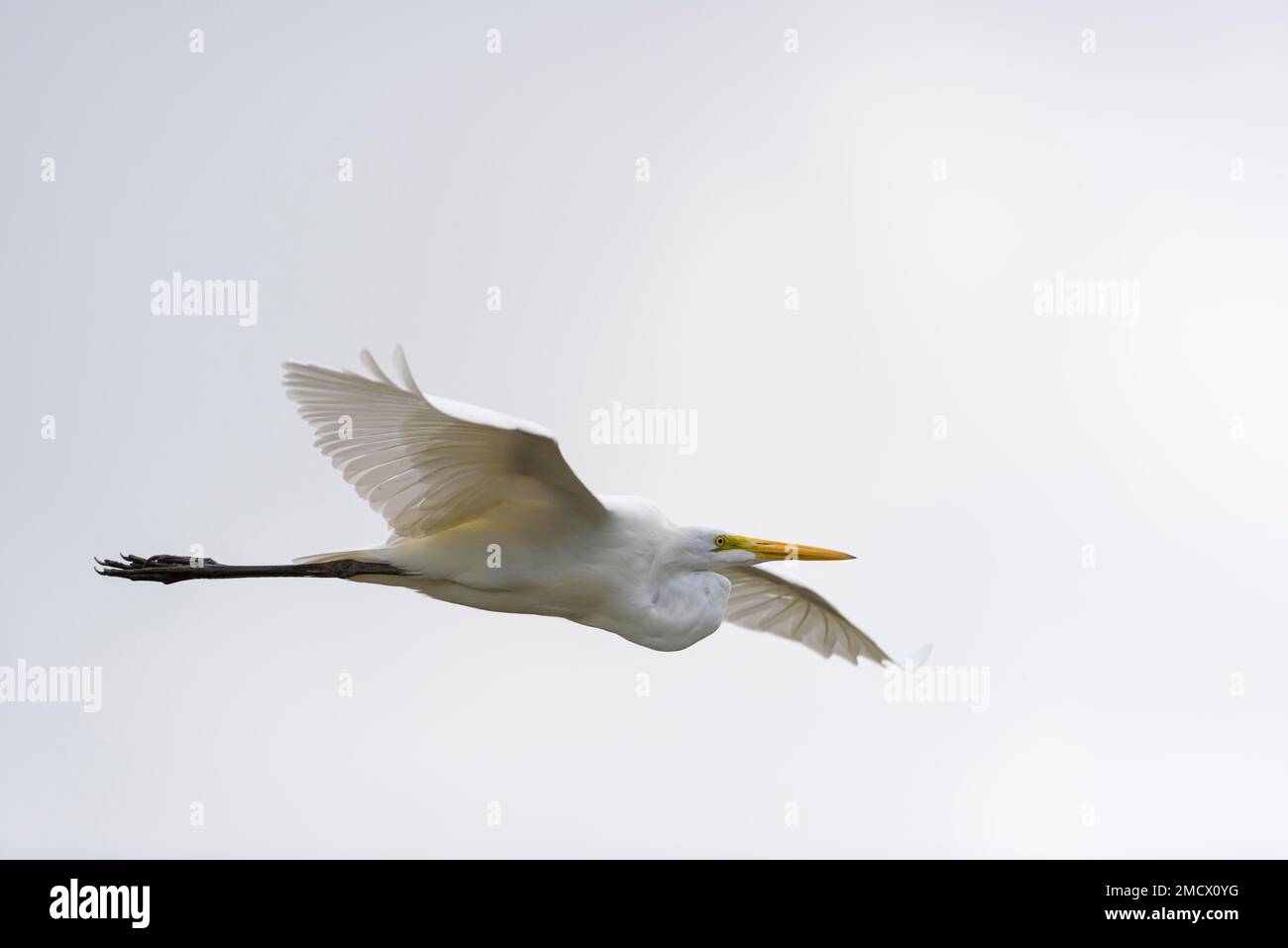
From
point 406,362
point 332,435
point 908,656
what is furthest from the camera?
point 908,656

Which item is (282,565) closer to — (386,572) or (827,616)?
(386,572)

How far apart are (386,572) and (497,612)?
0.61 meters

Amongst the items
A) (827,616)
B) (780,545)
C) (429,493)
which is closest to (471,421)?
(429,493)

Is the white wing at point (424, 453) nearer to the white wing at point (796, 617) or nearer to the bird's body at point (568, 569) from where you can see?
the bird's body at point (568, 569)

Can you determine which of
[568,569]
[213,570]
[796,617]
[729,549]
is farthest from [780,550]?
[213,570]

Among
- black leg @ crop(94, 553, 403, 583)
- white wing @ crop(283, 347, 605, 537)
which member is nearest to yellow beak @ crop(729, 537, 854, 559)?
white wing @ crop(283, 347, 605, 537)

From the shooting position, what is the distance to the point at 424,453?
21.0ft

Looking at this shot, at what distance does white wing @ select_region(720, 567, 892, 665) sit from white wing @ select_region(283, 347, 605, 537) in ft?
7.06

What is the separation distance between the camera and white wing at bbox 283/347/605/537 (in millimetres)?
5910

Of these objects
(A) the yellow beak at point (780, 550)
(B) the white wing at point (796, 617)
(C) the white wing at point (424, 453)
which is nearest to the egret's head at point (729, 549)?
(A) the yellow beak at point (780, 550)

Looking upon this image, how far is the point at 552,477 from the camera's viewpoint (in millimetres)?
6414

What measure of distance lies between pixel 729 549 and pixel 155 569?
108 inches

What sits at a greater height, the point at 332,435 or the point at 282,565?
the point at 332,435

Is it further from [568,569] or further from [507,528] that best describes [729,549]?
[507,528]
